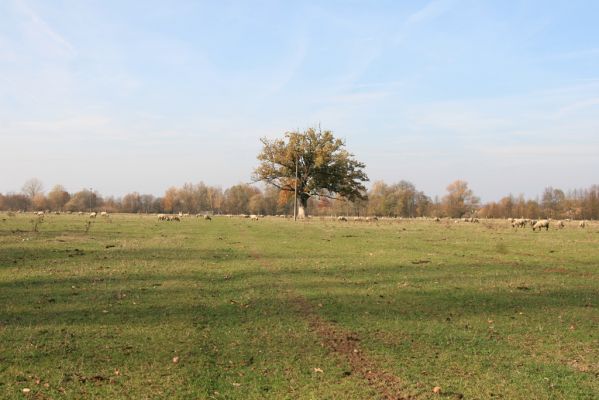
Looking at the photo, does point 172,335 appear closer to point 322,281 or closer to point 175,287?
point 175,287

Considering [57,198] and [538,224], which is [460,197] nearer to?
[538,224]

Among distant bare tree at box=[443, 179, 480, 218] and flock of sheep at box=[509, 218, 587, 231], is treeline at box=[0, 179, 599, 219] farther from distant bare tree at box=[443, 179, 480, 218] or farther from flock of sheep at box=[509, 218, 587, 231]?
flock of sheep at box=[509, 218, 587, 231]

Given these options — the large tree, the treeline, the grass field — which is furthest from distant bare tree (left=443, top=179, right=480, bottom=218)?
the grass field

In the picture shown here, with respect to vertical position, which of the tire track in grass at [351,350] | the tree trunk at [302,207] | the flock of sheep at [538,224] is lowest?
the tire track in grass at [351,350]

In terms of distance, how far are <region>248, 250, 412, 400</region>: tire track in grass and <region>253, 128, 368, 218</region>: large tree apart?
4996 cm

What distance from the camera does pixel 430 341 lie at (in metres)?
6.90

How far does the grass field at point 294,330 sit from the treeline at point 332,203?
71.9 meters

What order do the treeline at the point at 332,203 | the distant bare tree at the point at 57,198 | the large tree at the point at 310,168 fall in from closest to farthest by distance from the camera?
the large tree at the point at 310,168 < the treeline at the point at 332,203 < the distant bare tree at the point at 57,198


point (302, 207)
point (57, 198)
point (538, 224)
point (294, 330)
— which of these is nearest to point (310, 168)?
point (302, 207)

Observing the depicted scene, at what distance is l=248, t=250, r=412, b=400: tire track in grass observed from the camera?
5141 millimetres

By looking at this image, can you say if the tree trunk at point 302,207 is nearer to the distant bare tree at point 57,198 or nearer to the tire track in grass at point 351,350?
the tire track in grass at point 351,350

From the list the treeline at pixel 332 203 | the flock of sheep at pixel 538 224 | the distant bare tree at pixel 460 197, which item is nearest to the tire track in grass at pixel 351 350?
the flock of sheep at pixel 538 224

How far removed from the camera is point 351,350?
645 cm

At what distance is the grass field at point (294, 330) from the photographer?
5.23 m
